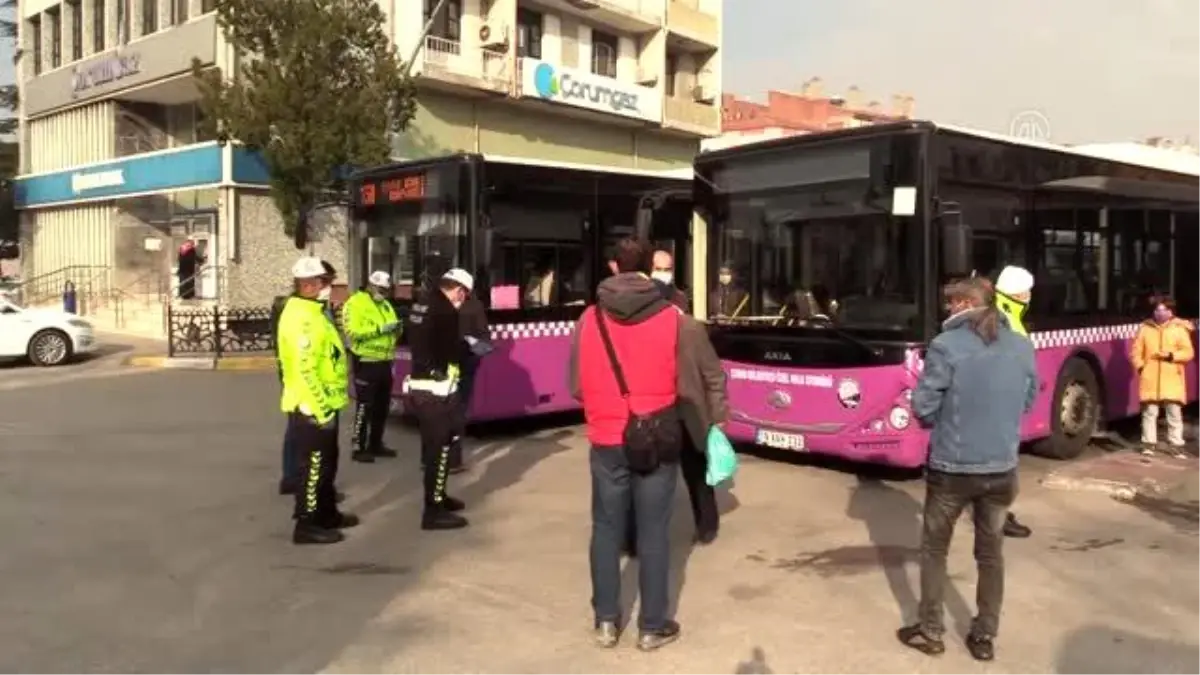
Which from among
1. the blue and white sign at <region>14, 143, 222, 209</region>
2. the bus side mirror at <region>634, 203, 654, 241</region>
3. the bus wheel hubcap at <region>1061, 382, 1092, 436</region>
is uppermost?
the blue and white sign at <region>14, 143, 222, 209</region>

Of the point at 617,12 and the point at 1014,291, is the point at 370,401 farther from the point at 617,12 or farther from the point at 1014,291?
the point at 617,12

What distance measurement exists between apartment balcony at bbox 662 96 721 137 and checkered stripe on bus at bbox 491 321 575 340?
966 inches

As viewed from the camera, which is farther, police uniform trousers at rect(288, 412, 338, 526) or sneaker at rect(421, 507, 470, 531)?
sneaker at rect(421, 507, 470, 531)

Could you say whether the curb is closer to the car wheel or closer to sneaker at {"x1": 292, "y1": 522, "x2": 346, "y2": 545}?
the car wheel

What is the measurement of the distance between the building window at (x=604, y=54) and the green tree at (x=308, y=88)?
14.8 metres

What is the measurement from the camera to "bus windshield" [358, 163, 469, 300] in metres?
11.0

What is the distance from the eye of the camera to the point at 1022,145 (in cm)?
945

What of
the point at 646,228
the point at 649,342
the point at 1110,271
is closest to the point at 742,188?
the point at 646,228

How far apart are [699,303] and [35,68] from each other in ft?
113

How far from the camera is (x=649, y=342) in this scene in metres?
4.93

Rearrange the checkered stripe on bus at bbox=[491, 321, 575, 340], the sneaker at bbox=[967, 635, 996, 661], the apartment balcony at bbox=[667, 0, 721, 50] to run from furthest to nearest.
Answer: the apartment balcony at bbox=[667, 0, 721, 50] → the checkered stripe on bus at bbox=[491, 321, 575, 340] → the sneaker at bbox=[967, 635, 996, 661]

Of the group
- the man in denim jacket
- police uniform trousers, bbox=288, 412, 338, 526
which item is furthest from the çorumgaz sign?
the man in denim jacket

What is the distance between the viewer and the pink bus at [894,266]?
8.40 meters

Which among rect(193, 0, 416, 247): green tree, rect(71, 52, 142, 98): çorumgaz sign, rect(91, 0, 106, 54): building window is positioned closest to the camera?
rect(193, 0, 416, 247): green tree
